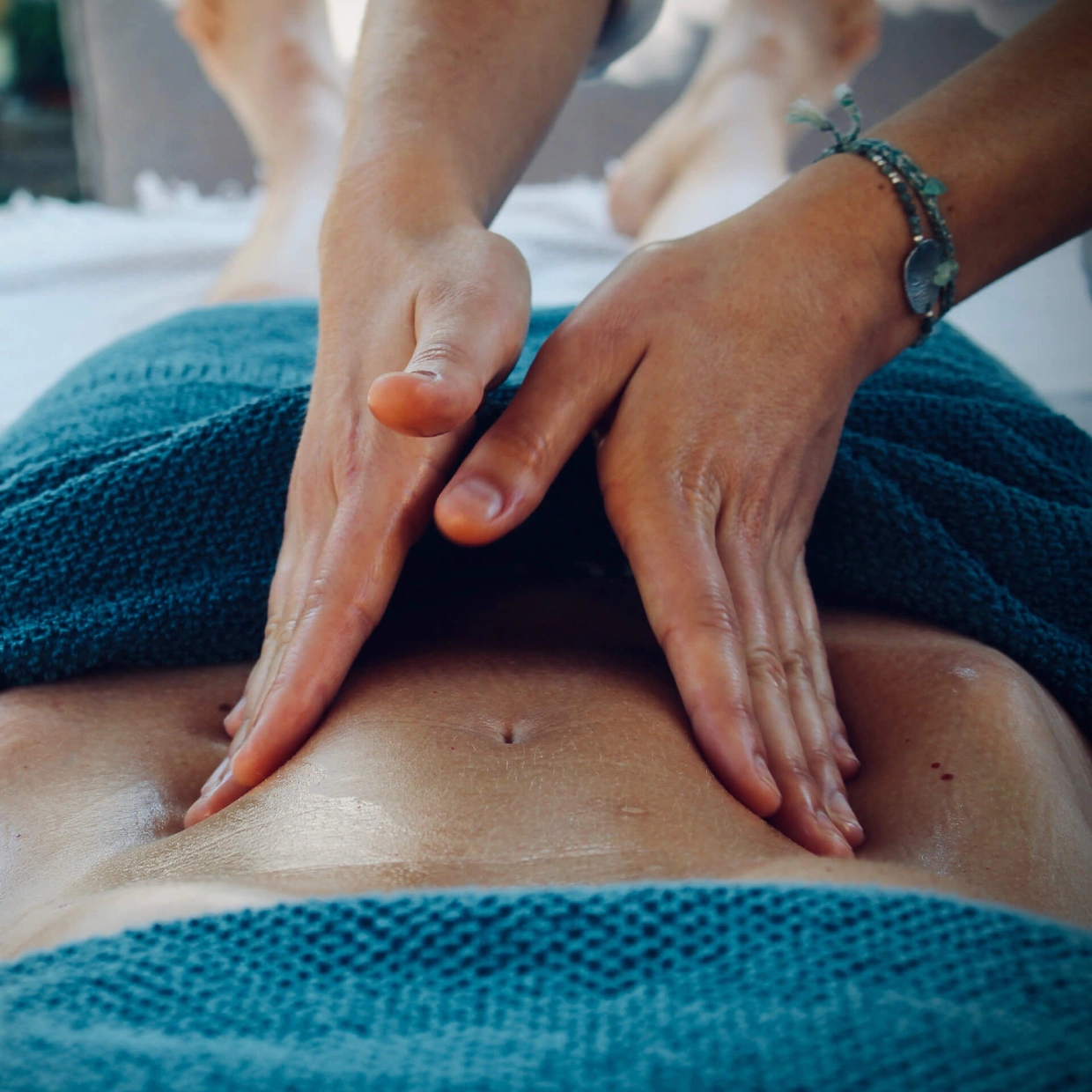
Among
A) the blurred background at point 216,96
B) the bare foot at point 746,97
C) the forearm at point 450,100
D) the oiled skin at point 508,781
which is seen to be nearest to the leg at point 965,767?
the oiled skin at point 508,781

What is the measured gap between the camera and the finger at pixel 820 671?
0.60m

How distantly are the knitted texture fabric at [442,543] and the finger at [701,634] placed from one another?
98 millimetres

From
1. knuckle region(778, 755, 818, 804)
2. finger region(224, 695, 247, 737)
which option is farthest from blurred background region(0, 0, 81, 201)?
knuckle region(778, 755, 818, 804)

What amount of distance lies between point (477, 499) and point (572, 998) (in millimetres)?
303

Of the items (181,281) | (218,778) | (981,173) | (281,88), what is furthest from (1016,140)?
(181,281)

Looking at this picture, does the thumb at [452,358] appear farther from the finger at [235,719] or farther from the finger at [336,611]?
the finger at [235,719]

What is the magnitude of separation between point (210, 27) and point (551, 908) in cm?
165

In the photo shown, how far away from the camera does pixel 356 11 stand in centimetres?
226

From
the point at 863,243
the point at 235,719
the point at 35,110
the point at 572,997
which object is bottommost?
the point at 35,110

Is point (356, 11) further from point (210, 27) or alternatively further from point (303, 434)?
point (303, 434)

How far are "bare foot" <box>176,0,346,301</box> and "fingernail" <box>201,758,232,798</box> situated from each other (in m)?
0.95

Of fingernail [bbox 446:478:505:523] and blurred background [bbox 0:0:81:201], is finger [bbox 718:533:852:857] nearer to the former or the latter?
fingernail [bbox 446:478:505:523]

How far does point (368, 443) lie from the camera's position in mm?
636

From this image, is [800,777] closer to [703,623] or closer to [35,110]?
[703,623]
